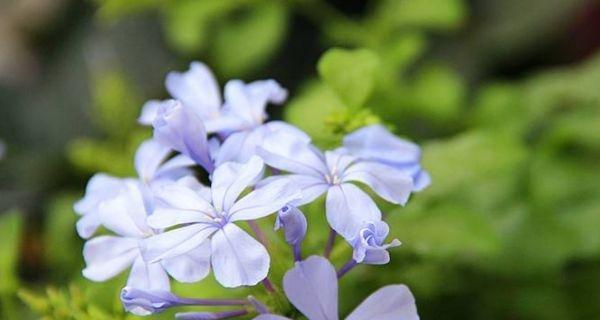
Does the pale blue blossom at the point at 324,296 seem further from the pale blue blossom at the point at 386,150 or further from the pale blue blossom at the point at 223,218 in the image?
the pale blue blossom at the point at 386,150

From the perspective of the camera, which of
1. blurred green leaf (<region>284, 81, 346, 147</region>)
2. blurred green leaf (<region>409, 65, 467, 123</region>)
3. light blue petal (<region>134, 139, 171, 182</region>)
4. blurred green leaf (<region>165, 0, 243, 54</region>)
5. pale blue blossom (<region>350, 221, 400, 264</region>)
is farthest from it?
blurred green leaf (<region>165, 0, 243, 54</region>)

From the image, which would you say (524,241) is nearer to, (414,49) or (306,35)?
(414,49)

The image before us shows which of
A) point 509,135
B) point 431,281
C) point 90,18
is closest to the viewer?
point 431,281

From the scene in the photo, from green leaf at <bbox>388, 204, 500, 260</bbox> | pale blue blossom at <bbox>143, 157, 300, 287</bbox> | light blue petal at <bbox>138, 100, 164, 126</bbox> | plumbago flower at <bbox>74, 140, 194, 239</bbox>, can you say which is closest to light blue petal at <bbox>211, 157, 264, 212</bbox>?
pale blue blossom at <bbox>143, 157, 300, 287</bbox>

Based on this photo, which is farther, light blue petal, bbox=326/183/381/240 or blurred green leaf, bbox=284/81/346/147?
blurred green leaf, bbox=284/81/346/147

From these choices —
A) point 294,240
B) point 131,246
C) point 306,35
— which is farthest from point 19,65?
point 294,240

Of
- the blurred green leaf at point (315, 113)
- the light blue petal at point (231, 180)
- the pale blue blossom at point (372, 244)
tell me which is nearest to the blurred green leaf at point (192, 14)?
the blurred green leaf at point (315, 113)

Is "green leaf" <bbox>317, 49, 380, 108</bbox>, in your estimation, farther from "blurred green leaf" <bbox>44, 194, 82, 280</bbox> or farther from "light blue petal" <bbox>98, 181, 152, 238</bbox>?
"blurred green leaf" <bbox>44, 194, 82, 280</bbox>
